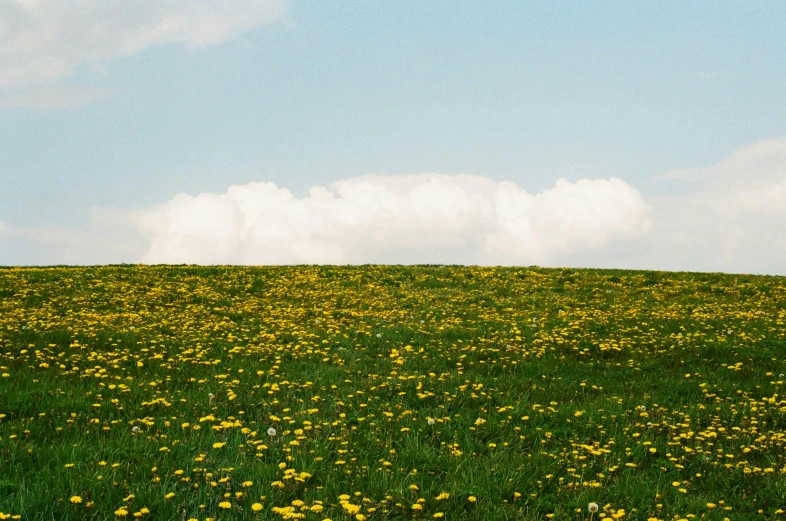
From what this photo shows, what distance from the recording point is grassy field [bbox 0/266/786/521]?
17.7 ft

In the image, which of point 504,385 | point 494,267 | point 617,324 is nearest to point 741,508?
point 504,385

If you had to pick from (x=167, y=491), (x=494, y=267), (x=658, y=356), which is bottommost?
(x=167, y=491)

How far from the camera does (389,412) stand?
7781 millimetres

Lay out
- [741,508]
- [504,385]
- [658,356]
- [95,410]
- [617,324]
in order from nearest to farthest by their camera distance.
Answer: [741,508] < [95,410] < [504,385] < [658,356] < [617,324]

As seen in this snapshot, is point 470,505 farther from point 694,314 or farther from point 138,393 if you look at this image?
point 694,314

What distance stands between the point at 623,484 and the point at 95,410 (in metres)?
6.41

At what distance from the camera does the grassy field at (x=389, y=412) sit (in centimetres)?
539

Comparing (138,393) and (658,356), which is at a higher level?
(658,356)

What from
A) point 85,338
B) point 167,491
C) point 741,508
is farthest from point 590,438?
point 85,338

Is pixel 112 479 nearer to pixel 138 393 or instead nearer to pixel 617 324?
pixel 138 393

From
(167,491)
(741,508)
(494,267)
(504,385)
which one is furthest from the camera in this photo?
(494,267)

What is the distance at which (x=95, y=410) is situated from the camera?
778 centimetres

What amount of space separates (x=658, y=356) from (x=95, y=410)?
9.93 meters

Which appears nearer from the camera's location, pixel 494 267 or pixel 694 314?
pixel 694 314
